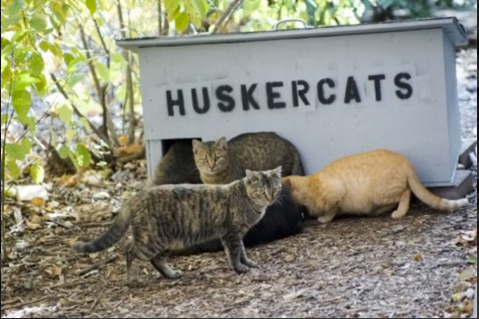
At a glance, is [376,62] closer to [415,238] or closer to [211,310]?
[415,238]

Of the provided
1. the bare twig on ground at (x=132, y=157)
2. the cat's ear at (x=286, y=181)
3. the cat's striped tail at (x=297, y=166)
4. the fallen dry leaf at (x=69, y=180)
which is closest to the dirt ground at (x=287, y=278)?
the cat's ear at (x=286, y=181)

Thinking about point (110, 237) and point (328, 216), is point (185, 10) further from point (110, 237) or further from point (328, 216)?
point (328, 216)

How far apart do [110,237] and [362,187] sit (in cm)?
221

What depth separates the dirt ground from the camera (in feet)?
14.5

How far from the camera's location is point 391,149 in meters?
6.66

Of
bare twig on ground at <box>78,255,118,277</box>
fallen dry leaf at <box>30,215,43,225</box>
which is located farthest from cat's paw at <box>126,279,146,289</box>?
fallen dry leaf at <box>30,215,43,225</box>

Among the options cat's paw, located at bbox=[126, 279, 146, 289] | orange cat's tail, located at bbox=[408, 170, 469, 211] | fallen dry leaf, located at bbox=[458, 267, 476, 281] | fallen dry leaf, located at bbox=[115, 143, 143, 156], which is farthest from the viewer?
fallen dry leaf, located at bbox=[115, 143, 143, 156]

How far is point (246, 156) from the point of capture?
21.9 feet

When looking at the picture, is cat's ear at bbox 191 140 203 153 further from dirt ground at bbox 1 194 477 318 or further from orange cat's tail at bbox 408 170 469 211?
orange cat's tail at bbox 408 170 469 211

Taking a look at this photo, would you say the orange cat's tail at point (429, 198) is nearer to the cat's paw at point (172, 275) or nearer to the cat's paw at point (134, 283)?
the cat's paw at point (172, 275)

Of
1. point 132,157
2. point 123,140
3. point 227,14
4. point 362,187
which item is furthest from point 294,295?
→ point 123,140

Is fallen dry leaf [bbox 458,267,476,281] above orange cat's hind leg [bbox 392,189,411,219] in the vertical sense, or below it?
below

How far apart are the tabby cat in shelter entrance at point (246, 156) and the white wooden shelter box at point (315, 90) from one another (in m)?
0.09

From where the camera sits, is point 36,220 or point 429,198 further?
point 36,220
